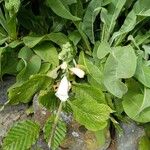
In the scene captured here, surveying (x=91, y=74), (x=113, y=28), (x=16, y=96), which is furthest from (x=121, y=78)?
(x=16, y=96)

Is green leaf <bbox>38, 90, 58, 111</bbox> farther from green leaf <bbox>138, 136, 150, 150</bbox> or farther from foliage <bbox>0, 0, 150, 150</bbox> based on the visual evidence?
green leaf <bbox>138, 136, 150, 150</bbox>

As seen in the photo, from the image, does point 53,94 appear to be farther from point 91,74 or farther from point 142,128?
point 142,128

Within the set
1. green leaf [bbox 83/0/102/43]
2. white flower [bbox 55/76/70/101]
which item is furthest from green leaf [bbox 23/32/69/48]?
white flower [bbox 55/76/70/101]

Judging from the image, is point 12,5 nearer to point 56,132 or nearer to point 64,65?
point 64,65

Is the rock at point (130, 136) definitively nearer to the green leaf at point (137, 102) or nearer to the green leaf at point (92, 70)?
the green leaf at point (137, 102)

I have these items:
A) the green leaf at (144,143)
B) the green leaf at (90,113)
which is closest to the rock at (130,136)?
the green leaf at (144,143)

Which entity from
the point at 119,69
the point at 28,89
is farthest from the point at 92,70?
the point at 28,89
